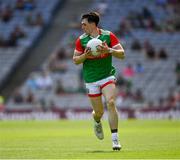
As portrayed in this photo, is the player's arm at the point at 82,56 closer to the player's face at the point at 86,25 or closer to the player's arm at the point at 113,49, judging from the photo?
the player's arm at the point at 113,49

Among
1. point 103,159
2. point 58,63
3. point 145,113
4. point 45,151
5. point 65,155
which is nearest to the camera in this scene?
point 103,159

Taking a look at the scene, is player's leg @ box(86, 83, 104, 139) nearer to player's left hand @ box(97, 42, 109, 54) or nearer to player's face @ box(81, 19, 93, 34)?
player's left hand @ box(97, 42, 109, 54)

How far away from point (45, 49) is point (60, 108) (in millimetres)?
6879

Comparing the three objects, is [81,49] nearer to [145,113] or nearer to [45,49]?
[145,113]

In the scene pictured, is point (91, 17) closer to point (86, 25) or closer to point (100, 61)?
point (86, 25)

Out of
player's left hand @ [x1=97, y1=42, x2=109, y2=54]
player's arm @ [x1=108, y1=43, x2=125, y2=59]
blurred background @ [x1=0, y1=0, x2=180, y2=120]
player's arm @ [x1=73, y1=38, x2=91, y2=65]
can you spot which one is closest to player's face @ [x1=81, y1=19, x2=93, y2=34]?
player's arm @ [x1=73, y1=38, x2=91, y2=65]

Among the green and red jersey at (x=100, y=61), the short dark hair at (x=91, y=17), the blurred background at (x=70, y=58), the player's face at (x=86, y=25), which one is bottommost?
the blurred background at (x=70, y=58)

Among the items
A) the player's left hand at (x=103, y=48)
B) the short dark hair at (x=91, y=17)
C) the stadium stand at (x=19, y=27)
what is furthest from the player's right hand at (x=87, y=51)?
the stadium stand at (x=19, y=27)

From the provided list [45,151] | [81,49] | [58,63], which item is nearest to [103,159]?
[45,151]

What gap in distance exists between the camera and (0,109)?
158 ft

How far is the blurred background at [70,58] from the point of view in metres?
47.8

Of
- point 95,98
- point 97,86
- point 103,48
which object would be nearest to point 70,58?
point 95,98

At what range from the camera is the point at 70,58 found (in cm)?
5125

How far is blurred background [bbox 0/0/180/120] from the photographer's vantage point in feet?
157
